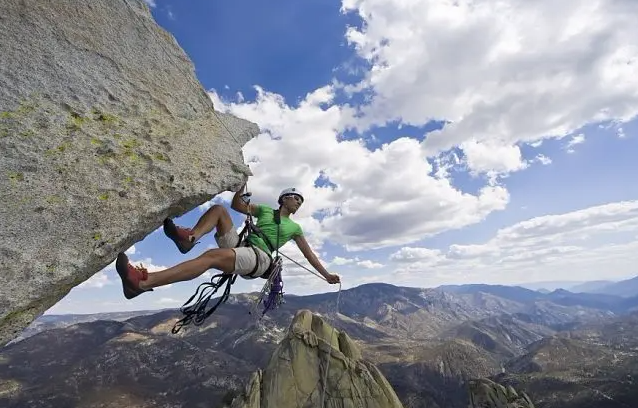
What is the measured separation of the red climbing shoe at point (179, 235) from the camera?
6.44 m

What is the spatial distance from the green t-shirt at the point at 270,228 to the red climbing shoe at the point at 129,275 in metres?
2.82

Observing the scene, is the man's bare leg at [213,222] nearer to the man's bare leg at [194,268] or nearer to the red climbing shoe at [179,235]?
the red climbing shoe at [179,235]

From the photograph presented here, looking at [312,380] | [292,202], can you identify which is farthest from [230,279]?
[312,380]

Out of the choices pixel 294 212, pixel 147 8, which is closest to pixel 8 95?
pixel 147 8

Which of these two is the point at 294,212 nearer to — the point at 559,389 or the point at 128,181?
the point at 128,181

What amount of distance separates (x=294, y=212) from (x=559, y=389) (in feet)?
791

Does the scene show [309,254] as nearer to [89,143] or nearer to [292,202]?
[292,202]

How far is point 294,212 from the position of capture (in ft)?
30.5

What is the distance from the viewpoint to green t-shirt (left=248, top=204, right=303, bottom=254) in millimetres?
8492

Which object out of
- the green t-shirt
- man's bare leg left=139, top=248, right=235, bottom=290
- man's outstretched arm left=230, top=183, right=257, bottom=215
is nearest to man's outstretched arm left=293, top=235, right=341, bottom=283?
the green t-shirt

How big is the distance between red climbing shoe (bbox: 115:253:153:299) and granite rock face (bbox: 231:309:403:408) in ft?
182

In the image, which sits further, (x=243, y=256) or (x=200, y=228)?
(x=243, y=256)

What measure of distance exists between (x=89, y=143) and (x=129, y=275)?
1.95m

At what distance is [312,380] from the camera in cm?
6525
